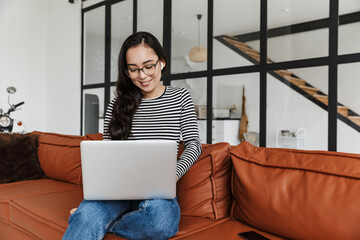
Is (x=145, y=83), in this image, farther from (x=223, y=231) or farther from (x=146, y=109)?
(x=223, y=231)

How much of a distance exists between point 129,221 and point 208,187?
18.2 inches

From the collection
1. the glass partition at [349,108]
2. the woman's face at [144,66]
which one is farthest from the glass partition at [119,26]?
the glass partition at [349,108]

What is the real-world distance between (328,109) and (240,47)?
0.86 meters

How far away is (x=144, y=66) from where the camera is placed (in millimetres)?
1434

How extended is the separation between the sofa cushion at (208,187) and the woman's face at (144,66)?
46 cm

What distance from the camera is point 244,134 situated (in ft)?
7.83

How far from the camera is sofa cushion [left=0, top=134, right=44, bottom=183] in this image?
2.25 meters

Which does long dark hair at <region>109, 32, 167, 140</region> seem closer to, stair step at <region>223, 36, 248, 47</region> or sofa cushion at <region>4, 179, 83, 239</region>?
sofa cushion at <region>4, 179, 83, 239</region>

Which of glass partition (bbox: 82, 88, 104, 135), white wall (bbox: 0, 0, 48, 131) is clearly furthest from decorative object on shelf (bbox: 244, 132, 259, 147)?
white wall (bbox: 0, 0, 48, 131)

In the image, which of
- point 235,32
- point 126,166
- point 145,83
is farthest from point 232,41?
point 126,166

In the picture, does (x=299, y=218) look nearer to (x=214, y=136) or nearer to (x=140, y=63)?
(x=140, y=63)

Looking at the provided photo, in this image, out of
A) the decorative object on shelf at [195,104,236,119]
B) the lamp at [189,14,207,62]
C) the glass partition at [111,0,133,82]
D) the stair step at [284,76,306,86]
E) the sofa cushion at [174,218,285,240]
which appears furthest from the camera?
the glass partition at [111,0,133,82]

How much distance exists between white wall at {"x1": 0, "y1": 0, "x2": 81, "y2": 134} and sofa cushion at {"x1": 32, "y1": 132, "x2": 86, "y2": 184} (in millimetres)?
1318

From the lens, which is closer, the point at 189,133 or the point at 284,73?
the point at 189,133
